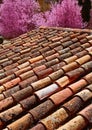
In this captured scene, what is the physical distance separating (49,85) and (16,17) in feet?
53.2

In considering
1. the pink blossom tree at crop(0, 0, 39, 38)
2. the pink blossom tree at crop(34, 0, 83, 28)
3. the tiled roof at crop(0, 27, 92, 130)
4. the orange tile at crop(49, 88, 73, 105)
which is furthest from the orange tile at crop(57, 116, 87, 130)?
the pink blossom tree at crop(0, 0, 39, 38)

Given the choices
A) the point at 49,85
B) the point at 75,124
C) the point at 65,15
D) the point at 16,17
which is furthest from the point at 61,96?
the point at 16,17

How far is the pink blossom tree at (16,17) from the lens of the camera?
2000 cm

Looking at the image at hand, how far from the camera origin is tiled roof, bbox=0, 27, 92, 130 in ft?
10.8

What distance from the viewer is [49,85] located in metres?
4.26

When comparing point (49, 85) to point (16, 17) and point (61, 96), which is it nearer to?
point (61, 96)

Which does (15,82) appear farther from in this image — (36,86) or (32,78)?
(36,86)

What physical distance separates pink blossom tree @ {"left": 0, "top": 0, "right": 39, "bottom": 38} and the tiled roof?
13.1 meters

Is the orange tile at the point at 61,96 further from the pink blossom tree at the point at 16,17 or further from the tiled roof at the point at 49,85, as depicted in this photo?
the pink blossom tree at the point at 16,17

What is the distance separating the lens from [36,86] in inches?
169

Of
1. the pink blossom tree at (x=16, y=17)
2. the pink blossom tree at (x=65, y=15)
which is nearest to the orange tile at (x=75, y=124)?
the pink blossom tree at (x=65, y=15)

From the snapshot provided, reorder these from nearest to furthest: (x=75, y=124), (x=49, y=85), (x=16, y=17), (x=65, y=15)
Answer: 1. (x=75, y=124)
2. (x=49, y=85)
3. (x=65, y=15)
4. (x=16, y=17)

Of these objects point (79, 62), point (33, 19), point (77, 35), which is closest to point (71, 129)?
point (79, 62)

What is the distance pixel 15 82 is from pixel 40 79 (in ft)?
1.40
